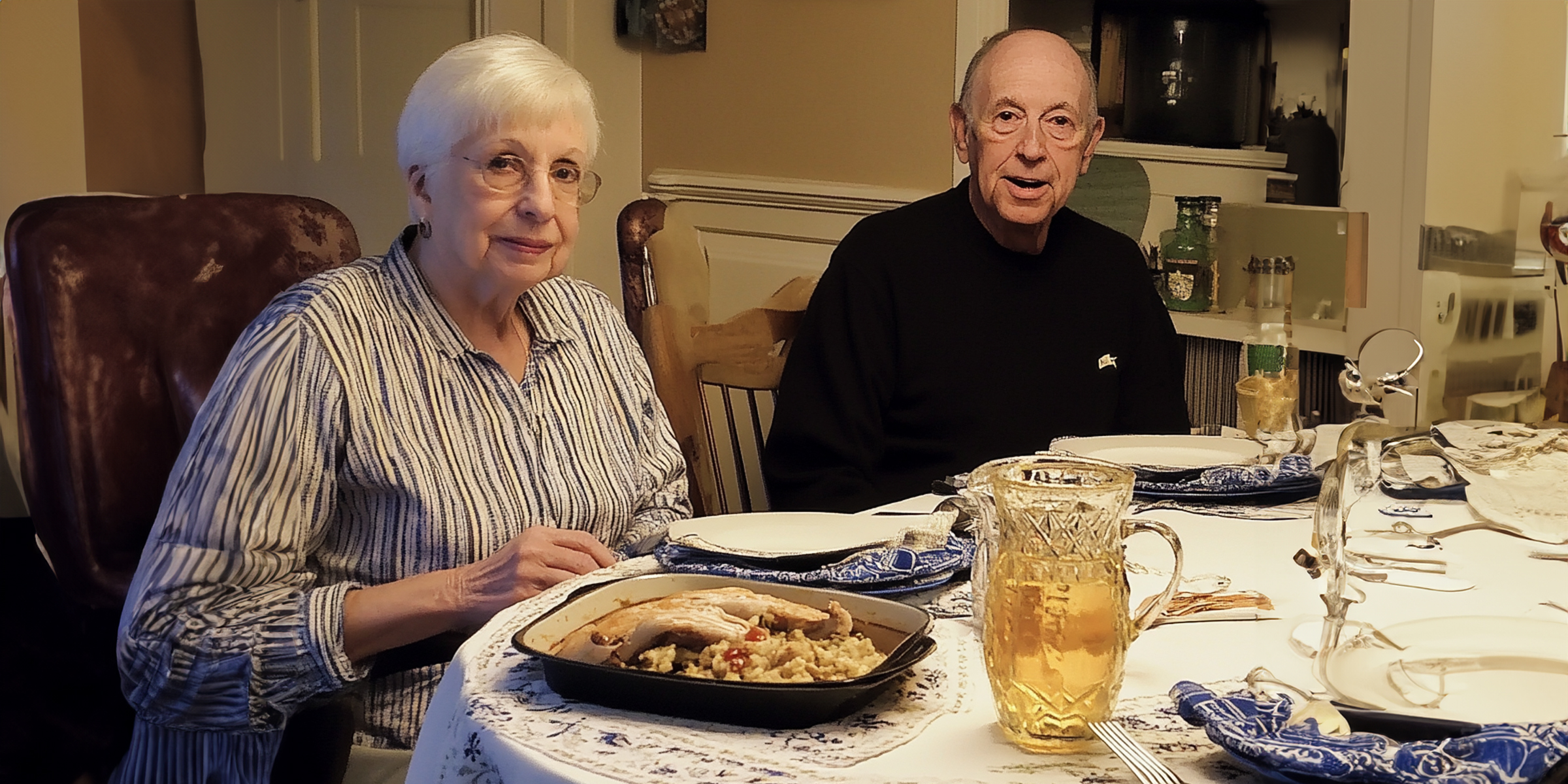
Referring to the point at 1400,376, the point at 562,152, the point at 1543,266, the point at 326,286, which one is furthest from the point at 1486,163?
the point at 326,286

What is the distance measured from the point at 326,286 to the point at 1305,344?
2.01m

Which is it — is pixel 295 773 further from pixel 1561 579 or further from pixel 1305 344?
pixel 1305 344

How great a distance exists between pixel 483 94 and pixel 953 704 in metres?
0.93

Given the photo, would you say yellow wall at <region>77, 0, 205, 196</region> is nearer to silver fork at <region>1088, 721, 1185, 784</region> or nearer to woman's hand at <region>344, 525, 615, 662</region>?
woman's hand at <region>344, 525, 615, 662</region>

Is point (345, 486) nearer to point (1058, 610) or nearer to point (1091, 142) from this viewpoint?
point (1058, 610)

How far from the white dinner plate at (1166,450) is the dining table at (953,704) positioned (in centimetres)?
30

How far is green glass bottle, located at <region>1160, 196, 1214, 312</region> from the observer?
9.90 ft

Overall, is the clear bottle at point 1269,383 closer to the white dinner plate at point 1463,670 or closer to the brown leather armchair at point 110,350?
the white dinner plate at point 1463,670

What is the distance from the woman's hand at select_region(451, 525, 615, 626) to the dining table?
2.7 inches

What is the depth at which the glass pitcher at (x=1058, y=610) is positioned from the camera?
2.81 feet

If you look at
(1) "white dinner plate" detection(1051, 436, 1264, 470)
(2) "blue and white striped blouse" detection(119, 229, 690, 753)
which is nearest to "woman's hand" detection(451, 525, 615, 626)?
(2) "blue and white striped blouse" detection(119, 229, 690, 753)

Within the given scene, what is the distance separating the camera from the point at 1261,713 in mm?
813

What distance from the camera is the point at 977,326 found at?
2309 mm

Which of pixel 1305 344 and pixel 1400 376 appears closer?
pixel 1400 376
